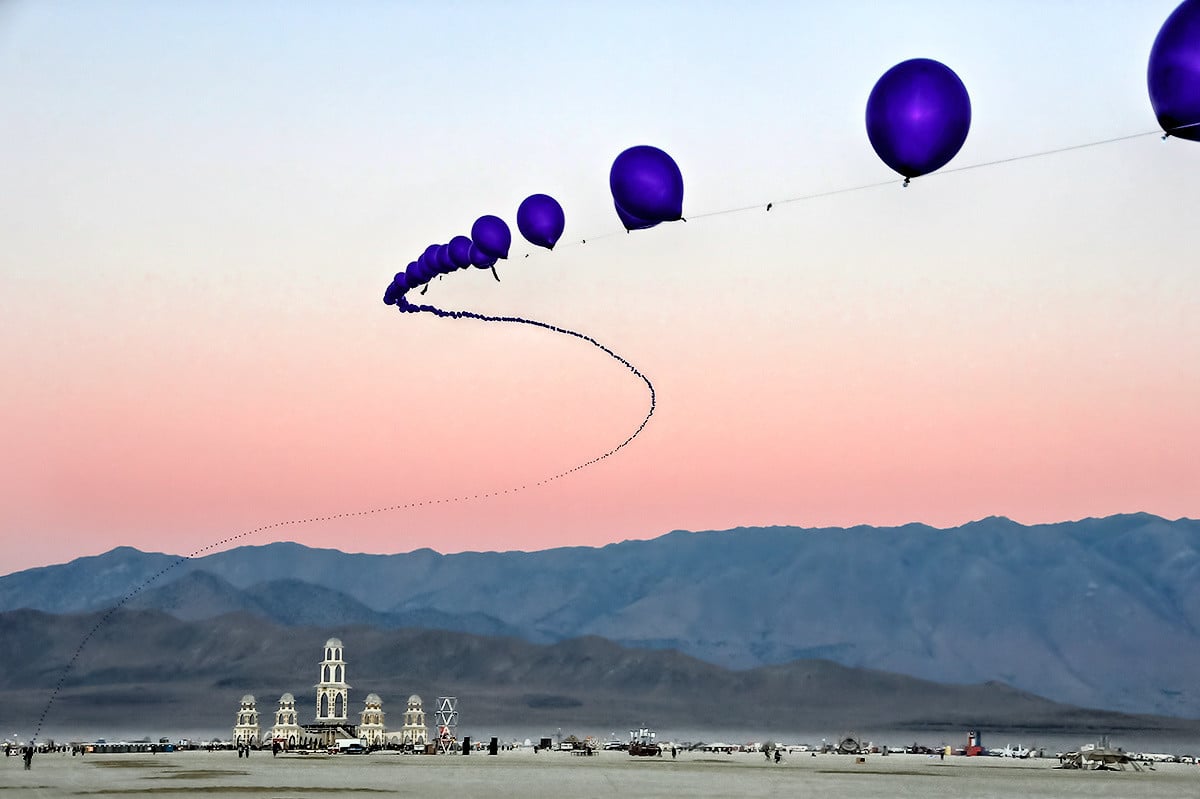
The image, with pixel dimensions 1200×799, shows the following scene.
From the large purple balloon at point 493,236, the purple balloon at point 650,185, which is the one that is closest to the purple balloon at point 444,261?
the large purple balloon at point 493,236

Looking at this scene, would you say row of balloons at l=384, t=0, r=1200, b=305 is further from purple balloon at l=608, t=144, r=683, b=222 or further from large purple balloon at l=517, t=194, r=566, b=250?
large purple balloon at l=517, t=194, r=566, b=250

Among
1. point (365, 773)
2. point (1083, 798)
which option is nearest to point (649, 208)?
point (1083, 798)

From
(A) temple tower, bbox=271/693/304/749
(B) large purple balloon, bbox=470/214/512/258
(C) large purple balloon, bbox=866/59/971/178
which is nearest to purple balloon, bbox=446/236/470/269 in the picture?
(B) large purple balloon, bbox=470/214/512/258

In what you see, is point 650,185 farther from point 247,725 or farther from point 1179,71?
point 247,725

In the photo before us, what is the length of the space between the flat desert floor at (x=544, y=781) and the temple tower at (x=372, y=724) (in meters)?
42.5

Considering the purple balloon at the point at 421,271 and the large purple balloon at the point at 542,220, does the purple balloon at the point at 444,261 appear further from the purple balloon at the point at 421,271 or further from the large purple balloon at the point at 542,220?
the large purple balloon at the point at 542,220

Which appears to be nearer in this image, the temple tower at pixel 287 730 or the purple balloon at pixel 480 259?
the purple balloon at pixel 480 259

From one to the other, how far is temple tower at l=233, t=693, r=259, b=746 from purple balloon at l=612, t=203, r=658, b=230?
141 m

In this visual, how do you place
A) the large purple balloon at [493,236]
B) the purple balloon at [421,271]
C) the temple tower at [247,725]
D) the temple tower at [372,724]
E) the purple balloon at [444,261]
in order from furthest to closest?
the temple tower at [247,725] → the temple tower at [372,724] → the purple balloon at [421,271] → the purple balloon at [444,261] → the large purple balloon at [493,236]

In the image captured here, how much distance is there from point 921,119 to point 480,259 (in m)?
29.2

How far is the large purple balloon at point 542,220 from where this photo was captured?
51.0m

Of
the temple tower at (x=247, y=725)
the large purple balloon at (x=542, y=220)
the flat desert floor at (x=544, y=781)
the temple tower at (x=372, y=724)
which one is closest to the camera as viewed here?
the large purple balloon at (x=542, y=220)

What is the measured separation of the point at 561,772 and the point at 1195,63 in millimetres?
82703

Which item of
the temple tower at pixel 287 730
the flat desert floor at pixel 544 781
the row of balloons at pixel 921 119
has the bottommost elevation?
the flat desert floor at pixel 544 781
